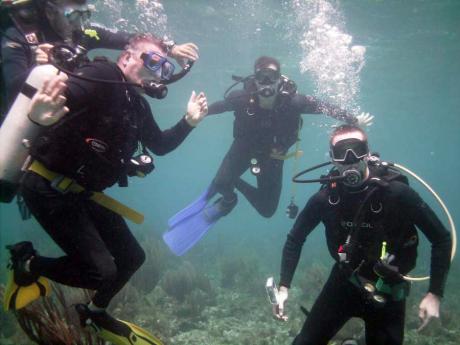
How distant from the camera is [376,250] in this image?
175 inches

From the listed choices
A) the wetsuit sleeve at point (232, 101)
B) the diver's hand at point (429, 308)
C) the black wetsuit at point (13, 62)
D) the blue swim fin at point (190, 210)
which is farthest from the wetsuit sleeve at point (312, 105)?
the black wetsuit at point (13, 62)

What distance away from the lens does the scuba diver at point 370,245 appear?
4336 millimetres

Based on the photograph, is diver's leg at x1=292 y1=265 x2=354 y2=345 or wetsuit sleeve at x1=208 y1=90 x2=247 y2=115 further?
wetsuit sleeve at x1=208 y1=90 x2=247 y2=115

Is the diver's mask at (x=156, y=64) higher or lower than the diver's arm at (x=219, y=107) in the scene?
lower

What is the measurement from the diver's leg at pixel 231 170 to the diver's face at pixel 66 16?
227 inches

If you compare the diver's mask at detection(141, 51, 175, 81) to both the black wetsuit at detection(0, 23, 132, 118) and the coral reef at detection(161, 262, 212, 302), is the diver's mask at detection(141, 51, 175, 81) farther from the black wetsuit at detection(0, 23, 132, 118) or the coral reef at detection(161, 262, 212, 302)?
the coral reef at detection(161, 262, 212, 302)

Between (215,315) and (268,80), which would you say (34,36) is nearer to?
(268,80)

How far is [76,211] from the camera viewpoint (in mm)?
3832

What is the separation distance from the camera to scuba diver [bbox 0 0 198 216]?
148 inches

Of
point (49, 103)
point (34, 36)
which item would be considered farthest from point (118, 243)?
point (34, 36)

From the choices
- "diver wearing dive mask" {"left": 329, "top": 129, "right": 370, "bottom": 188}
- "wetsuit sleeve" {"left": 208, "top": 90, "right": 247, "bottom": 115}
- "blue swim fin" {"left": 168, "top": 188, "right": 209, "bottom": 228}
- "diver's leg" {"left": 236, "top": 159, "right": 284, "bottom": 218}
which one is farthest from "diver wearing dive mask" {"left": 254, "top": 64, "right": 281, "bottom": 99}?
"diver wearing dive mask" {"left": 329, "top": 129, "right": 370, "bottom": 188}

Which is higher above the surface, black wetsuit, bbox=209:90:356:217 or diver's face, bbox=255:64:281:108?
diver's face, bbox=255:64:281:108

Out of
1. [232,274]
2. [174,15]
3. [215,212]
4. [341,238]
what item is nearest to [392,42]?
[174,15]

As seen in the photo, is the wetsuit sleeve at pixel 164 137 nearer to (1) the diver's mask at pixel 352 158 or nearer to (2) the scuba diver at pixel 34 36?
(2) the scuba diver at pixel 34 36
